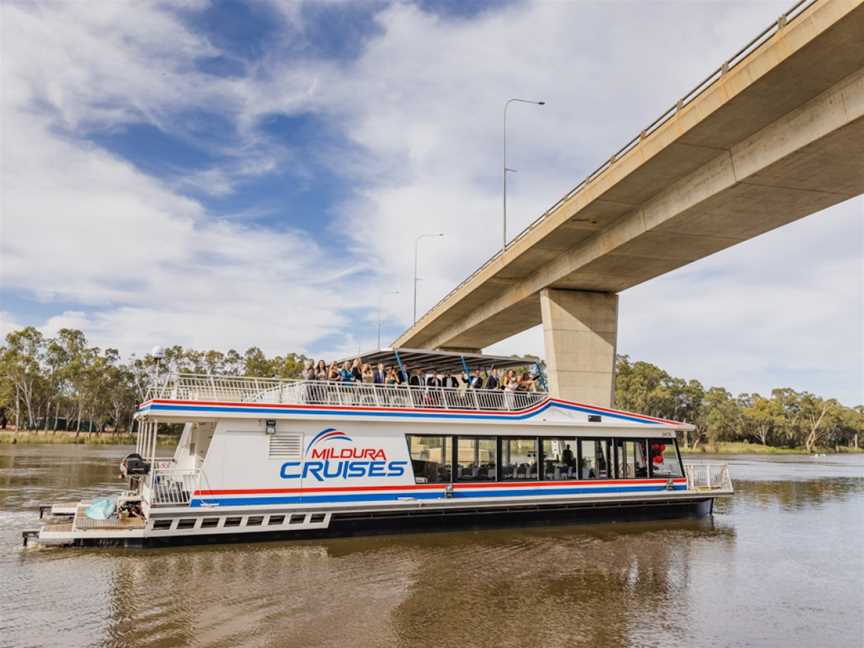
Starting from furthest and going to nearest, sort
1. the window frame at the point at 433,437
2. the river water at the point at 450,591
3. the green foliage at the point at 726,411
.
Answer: the green foliage at the point at 726,411, the window frame at the point at 433,437, the river water at the point at 450,591

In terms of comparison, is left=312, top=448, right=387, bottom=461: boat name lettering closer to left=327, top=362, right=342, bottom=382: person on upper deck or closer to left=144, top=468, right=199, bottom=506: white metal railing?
left=327, top=362, right=342, bottom=382: person on upper deck

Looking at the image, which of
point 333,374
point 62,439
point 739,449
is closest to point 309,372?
point 333,374

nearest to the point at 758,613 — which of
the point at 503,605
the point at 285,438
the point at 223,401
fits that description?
the point at 503,605

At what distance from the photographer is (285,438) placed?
14.1 m

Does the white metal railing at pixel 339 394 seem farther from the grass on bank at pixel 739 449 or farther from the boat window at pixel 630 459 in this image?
the grass on bank at pixel 739 449

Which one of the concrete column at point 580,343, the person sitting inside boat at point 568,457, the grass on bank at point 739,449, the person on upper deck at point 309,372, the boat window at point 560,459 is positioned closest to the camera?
the person on upper deck at point 309,372

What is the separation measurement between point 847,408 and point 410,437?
134 m

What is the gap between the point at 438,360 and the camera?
18.3 meters

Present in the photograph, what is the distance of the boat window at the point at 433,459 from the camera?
15609mm

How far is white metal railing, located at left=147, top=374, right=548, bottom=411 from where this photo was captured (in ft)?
45.4

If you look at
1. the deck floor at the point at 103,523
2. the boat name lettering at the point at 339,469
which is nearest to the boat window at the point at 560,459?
the boat name lettering at the point at 339,469

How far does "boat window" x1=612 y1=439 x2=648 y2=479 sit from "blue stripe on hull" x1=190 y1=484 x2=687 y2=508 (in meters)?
0.41

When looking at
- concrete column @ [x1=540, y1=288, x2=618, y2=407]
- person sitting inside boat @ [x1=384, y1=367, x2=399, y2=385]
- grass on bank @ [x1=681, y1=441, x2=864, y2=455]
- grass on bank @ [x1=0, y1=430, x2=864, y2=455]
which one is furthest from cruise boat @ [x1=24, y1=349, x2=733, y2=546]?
grass on bank @ [x1=681, y1=441, x2=864, y2=455]

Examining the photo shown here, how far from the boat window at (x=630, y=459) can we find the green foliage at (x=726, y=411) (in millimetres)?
84061
